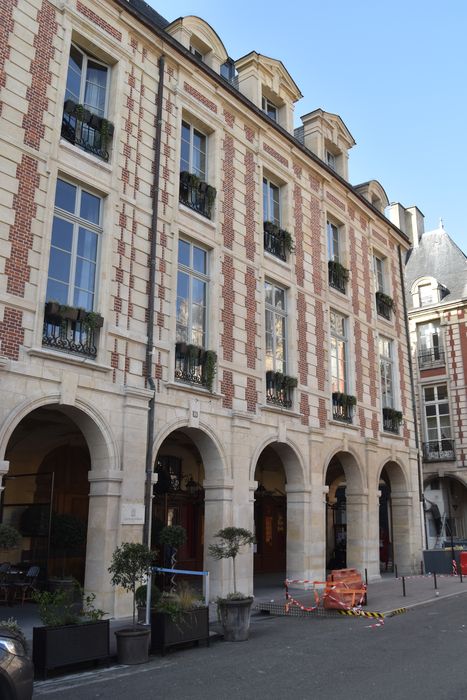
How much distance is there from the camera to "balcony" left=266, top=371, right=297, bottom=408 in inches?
547

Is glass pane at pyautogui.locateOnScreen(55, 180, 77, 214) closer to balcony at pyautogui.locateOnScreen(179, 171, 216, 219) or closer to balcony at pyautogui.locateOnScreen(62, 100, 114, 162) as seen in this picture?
balcony at pyautogui.locateOnScreen(62, 100, 114, 162)

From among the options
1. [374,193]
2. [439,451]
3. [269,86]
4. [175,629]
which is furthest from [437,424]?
[175,629]

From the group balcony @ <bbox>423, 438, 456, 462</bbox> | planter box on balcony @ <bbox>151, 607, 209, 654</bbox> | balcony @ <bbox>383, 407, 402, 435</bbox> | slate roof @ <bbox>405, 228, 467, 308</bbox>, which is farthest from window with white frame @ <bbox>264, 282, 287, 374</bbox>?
slate roof @ <bbox>405, 228, 467, 308</bbox>

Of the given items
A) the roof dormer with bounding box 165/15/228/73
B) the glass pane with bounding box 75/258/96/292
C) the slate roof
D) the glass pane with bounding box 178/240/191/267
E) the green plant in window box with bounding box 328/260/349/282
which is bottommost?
the glass pane with bounding box 75/258/96/292

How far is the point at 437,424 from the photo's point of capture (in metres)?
28.2

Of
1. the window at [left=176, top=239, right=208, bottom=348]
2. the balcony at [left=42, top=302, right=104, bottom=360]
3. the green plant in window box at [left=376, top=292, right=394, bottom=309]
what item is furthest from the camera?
the green plant in window box at [left=376, top=292, right=394, bottom=309]

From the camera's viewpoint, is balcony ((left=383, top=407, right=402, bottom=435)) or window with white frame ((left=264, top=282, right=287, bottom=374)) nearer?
window with white frame ((left=264, top=282, right=287, bottom=374))

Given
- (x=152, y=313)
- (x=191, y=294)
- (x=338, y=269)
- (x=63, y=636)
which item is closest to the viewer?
(x=63, y=636)

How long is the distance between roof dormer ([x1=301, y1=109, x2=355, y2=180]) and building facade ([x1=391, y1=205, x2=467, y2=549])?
11775mm

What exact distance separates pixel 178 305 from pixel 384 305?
947 centimetres

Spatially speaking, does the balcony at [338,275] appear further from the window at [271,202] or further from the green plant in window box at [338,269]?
the window at [271,202]

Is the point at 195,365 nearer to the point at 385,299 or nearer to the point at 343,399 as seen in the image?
the point at 343,399

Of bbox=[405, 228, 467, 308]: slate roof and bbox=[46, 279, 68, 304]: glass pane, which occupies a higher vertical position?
bbox=[405, 228, 467, 308]: slate roof

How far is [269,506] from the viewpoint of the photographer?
19.0 meters
